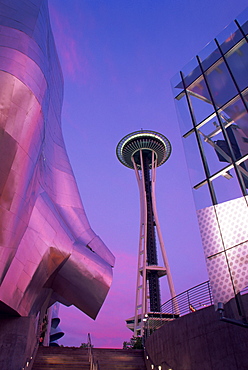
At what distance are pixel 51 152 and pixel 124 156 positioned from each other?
52420 mm

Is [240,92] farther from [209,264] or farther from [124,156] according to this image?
[124,156]

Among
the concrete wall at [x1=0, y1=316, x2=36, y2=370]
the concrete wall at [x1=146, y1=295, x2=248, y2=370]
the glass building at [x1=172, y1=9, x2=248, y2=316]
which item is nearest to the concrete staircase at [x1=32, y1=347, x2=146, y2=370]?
the concrete wall at [x1=0, y1=316, x2=36, y2=370]

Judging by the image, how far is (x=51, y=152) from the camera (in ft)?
52.0

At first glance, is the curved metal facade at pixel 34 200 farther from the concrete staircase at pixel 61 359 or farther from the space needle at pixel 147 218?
the space needle at pixel 147 218

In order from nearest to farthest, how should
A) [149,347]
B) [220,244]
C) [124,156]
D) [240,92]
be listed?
[220,244], [240,92], [149,347], [124,156]

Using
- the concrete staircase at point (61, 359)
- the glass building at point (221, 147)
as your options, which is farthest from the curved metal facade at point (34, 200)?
the glass building at point (221, 147)

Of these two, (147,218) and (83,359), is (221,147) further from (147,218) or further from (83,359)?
(147,218)

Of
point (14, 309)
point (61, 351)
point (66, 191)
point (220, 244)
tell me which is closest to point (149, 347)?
point (61, 351)

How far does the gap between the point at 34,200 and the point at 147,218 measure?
149 ft

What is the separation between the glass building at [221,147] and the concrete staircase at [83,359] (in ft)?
19.8

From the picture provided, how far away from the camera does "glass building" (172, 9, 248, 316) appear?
27.0 ft

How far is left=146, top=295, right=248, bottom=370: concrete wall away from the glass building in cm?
70

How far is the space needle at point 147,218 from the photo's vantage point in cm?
4766

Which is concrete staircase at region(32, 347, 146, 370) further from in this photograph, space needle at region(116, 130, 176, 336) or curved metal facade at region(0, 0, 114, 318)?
space needle at region(116, 130, 176, 336)
